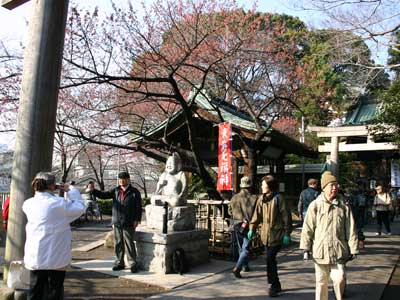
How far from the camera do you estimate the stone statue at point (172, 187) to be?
25.7ft

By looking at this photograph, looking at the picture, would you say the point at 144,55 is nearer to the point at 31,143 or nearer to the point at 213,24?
the point at 213,24

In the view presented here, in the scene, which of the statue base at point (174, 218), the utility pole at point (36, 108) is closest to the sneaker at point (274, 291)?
the statue base at point (174, 218)

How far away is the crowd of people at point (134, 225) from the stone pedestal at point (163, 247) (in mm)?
268

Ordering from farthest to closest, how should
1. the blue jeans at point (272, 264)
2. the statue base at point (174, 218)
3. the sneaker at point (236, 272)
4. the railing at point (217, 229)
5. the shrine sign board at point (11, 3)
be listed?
the railing at point (217, 229)
the statue base at point (174, 218)
the sneaker at point (236, 272)
the blue jeans at point (272, 264)
the shrine sign board at point (11, 3)

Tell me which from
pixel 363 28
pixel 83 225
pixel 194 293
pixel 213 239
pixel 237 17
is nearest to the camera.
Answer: pixel 194 293

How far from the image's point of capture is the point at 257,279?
6723mm

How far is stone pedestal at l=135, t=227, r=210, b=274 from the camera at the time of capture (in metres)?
7.01

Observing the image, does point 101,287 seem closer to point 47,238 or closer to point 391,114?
point 47,238

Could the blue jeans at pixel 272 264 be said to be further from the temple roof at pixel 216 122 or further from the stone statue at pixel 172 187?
the temple roof at pixel 216 122

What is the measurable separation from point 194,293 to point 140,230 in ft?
7.35

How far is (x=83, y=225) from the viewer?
623 inches

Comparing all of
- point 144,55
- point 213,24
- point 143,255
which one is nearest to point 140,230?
point 143,255

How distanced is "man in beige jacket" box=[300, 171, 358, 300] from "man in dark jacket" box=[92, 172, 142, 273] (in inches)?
129

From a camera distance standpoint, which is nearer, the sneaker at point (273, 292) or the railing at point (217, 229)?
the sneaker at point (273, 292)
